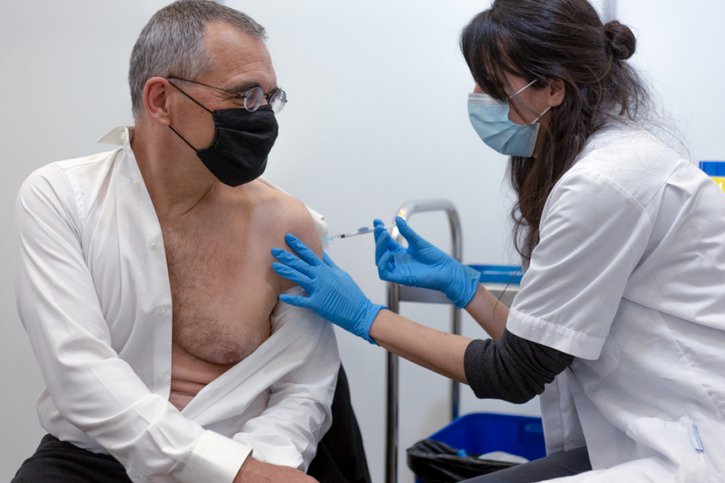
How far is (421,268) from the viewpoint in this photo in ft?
5.59

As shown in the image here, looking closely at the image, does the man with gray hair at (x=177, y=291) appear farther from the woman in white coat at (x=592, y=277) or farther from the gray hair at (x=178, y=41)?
the woman in white coat at (x=592, y=277)

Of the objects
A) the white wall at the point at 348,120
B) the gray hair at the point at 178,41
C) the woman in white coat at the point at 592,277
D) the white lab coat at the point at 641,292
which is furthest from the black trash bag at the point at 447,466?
the gray hair at the point at 178,41

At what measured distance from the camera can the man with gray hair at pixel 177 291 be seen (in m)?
1.22

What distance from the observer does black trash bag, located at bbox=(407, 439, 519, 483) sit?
1.71 metres

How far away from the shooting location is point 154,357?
4.52 feet

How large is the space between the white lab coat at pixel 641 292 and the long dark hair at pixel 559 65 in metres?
0.11

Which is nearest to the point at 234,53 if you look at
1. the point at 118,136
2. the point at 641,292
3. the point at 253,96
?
the point at 253,96

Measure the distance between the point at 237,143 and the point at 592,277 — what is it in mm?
650

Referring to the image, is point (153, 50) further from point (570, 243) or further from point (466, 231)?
point (466, 231)

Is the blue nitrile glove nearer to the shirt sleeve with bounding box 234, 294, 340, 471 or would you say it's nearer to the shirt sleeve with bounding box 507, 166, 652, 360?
the shirt sleeve with bounding box 234, 294, 340, 471

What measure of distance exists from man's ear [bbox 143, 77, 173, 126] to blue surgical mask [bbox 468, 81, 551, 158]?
1.86 feet

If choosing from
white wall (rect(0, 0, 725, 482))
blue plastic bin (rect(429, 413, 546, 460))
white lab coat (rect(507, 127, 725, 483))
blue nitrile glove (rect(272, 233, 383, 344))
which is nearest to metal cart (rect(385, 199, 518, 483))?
blue plastic bin (rect(429, 413, 546, 460))

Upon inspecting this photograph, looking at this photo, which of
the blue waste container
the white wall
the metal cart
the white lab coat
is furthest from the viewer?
the white wall

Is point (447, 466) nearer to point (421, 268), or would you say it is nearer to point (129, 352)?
point (421, 268)
